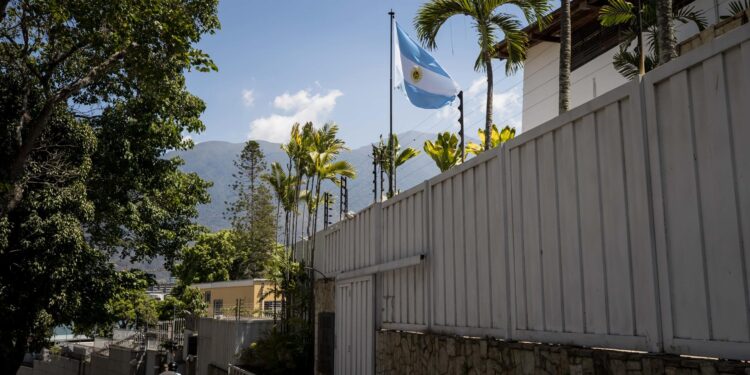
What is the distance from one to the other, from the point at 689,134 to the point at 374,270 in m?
7.15

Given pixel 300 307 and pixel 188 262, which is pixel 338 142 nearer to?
pixel 300 307

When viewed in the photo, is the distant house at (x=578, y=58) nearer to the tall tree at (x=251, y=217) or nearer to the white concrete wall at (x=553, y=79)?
the white concrete wall at (x=553, y=79)

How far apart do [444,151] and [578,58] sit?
665cm

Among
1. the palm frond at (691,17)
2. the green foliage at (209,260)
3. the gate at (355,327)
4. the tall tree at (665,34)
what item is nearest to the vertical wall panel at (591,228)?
the tall tree at (665,34)

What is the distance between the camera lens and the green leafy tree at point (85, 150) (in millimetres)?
14555

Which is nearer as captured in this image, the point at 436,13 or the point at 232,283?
the point at 436,13

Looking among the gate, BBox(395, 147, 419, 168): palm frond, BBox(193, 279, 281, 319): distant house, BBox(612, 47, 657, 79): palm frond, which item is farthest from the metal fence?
BBox(193, 279, 281, 319): distant house

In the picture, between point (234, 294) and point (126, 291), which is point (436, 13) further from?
point (234, 294)

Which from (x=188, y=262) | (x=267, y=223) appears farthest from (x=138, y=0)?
(x=267, y=223)

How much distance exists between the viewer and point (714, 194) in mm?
4441

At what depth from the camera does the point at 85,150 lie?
60.6 ft

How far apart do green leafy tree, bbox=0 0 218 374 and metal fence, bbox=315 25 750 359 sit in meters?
7.82

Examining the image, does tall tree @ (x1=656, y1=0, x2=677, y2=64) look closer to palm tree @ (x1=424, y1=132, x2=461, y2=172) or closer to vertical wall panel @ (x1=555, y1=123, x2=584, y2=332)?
vertical wall panel @ (x1=555, y1=123, x2=584, y2=332)

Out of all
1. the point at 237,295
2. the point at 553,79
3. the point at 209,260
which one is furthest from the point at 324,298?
the point at 209,260
